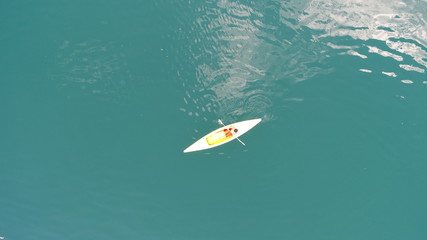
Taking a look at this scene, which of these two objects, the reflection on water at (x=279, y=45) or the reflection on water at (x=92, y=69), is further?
the reflection on water at (x=92, y=69)

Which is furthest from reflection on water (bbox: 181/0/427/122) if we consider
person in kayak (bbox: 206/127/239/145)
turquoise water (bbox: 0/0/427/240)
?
person in kayak (bbox: 206/127/239/145)

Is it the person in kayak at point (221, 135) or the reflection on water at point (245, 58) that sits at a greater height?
the reflection on water at point (245, 58)

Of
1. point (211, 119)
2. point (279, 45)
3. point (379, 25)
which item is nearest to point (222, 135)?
point (211, 119)

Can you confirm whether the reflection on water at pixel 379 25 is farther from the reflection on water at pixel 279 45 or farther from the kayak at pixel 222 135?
the kayak at pixel 222 135

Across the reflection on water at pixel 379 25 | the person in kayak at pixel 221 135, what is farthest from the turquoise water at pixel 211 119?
the person in kayak at pixel 221 135

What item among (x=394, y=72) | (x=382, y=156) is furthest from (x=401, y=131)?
(x=394, y=72)

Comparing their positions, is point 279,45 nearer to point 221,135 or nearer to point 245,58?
point 245,58

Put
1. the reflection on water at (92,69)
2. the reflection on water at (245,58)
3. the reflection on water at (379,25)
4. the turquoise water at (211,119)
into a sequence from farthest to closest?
the reflection on water at (379,25), the reflection on water at (92,69), the reflection on water at (245,58), the turquoise water at (211,119)
